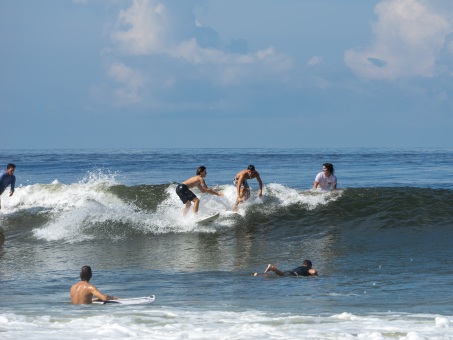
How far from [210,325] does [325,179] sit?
12708mm

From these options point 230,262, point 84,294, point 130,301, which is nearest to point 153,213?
point 230,262

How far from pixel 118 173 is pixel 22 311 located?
102 feet

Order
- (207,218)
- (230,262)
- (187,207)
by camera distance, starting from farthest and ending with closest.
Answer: (187,207), (207,218), (230,262)

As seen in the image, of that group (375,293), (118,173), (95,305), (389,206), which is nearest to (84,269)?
(95,305)

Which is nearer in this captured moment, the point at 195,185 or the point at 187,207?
the point at 195,185

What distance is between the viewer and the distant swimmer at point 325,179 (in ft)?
66.2

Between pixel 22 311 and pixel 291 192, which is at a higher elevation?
pixel 291 192

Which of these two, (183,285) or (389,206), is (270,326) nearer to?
(183,285)

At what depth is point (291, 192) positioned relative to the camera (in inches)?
837

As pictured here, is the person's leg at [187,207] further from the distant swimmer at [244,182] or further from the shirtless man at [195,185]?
the distant swimmer at [244,182]

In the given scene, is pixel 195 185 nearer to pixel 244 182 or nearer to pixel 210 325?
pixel 244 182

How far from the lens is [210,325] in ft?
27.2

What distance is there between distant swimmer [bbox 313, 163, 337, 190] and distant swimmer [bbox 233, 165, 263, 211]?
165 centimetres

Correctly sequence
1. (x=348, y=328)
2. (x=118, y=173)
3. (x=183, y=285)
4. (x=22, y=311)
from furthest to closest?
1. (x=118, y=173)
2. (x=183, y=285)
3. (x=22, y=311)
4. (x=348, y=328)
